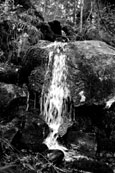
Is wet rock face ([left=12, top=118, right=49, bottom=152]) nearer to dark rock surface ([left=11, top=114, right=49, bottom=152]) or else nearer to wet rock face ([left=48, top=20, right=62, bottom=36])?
dark rock surface ([left=11, top=114, right=49, bottom=152])

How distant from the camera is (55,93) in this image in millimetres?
6676

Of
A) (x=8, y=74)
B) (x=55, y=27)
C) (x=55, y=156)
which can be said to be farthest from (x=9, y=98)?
(x=55, y=27)

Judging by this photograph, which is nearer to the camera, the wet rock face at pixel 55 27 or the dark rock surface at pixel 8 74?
the dark rock surface at pixel 8 74

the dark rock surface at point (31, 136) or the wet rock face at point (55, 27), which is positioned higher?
the wet rock face at point (55, 27)

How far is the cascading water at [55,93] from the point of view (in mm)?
6426

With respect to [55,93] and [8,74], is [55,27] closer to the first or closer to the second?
[8,74]

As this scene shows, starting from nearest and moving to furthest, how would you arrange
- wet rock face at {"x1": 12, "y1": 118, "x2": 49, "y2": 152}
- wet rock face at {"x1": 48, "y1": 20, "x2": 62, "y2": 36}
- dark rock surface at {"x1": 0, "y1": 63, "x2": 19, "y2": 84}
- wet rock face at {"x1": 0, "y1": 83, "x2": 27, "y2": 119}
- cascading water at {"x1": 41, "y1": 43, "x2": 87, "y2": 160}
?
wet rock face at {"x1": 12, "y1": 118, "x2": 49, "y2": 152}, wet rock face at {"x1": 0, "y1": 83, "x2": 27, "y2": 119}, cascading water at {"x1": 41, "y1": 43, "x2": 87, "y2": 160}, dark rock surface at {"x1": 0, "y1": 63, "x2": 19, "y2": 84}, wet rock face at {"x1": 48, "y1": 20, "x2": 62, "y2": 36}

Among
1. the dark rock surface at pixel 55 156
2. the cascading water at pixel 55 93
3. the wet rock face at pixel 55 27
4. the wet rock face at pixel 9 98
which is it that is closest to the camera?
the dark rock surface at pixel 55 156

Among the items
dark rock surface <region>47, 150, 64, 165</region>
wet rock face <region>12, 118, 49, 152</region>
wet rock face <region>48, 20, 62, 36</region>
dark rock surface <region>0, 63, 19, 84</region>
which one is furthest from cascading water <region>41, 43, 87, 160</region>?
wet rock face <region>48, 20, 62, 36</region>

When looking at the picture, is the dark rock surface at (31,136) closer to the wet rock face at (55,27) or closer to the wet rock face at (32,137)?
the wet rock face at (32,137)

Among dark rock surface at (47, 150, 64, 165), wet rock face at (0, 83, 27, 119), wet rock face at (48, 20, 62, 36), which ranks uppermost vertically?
wet rock face at (48, 20, 62, 36)

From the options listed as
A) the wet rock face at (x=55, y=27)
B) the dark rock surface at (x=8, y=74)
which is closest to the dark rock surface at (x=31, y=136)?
the dark rock surface at (x=8, y=74)

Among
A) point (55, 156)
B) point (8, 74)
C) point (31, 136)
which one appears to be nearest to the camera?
point (55, 156)

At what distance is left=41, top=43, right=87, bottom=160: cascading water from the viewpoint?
6.43 metres
